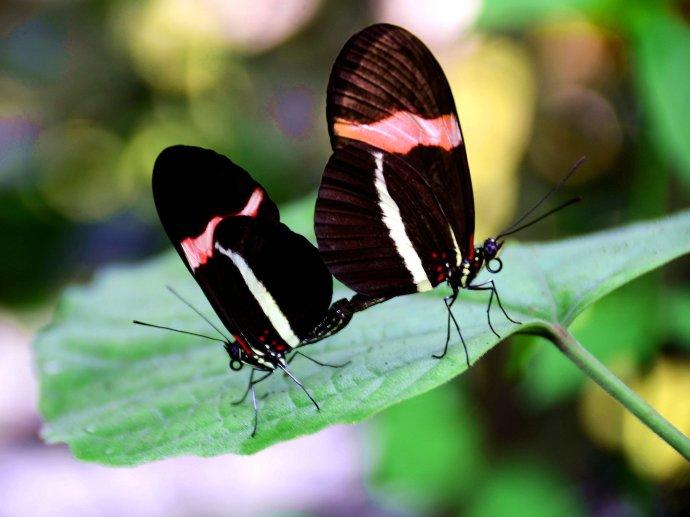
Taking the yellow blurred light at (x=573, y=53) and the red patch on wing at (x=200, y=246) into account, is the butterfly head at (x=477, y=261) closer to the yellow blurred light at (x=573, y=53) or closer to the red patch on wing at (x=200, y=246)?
the red patch on wing at (x=200, y=246)

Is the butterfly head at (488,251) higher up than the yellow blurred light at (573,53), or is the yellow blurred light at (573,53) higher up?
the butterfly head at (488,251)

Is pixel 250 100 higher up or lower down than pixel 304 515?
higher up

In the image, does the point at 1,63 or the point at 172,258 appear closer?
the point at 172,258

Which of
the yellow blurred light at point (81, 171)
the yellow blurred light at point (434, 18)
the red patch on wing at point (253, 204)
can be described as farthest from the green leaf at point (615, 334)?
the yellow blurred light at point (81, 171)

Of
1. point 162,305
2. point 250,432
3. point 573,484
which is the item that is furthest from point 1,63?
point 250,432

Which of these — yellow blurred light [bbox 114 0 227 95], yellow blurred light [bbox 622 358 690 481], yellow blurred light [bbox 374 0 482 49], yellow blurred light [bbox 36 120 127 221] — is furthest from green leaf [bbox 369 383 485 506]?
yellow blurred light [bbox 114 0 227 95]

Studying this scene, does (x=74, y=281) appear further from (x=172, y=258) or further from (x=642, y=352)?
(x=642, y=352)

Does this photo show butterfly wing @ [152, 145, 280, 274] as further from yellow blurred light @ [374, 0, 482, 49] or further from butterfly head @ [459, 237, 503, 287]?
yellow blurred light @ [374, 0, 482, 49]
